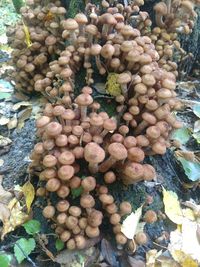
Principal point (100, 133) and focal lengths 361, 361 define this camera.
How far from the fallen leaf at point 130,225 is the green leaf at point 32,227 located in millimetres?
601

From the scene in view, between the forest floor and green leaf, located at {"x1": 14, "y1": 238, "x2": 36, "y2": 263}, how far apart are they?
0.02 metres

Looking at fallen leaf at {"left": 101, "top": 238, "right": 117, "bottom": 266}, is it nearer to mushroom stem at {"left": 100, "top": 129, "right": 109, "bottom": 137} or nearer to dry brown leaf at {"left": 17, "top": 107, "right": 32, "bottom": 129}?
mushroom stem at {"left": 100, "top": 129, "right": 109, "bottom": 137}

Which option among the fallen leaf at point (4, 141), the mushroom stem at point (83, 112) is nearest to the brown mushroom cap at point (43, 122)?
the mushroom stem at point (83, 112)

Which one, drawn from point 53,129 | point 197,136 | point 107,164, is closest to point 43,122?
point 53,129

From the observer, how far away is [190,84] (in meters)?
4.21

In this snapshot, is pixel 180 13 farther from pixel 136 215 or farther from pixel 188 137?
pixel 136 215

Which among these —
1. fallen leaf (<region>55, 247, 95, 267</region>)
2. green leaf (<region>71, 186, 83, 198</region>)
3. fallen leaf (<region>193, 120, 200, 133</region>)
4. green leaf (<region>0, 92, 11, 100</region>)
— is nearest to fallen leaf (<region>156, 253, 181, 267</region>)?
fallen leaf (<region>55, 247, 95, 267</region>)

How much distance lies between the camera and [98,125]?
2.41m

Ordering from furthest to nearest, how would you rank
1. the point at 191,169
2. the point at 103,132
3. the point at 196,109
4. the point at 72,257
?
the point at 196,109
the point at 191,169
the point at 103,132
the point at 72,257

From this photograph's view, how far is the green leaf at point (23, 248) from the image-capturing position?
7.79ft

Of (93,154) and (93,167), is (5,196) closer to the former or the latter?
(93,167)

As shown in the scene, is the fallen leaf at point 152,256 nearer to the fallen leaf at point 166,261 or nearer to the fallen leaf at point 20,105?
the fallen leaf at point 166,261

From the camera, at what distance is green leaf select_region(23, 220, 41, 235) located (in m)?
2.50

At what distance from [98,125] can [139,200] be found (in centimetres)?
68
